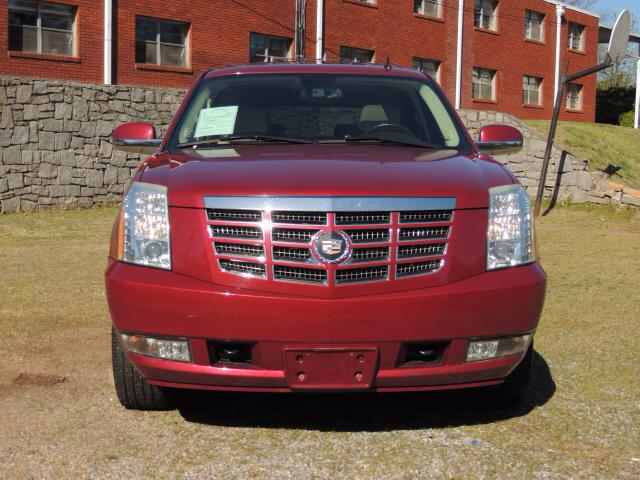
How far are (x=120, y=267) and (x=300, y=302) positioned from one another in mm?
786

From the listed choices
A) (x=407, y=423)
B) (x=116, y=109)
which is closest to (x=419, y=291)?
(x=407, y=423)

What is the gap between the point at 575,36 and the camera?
132 feet

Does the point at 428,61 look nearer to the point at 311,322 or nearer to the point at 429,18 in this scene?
the point at 429,18

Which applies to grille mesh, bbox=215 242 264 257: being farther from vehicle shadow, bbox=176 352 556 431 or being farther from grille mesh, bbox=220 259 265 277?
vehicle shadow, bbox=176 352 556 431

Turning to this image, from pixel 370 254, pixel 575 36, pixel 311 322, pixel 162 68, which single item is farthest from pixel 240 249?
pixel 575 36

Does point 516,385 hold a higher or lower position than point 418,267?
lower

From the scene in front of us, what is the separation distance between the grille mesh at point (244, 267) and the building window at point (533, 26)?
34896 millimetres

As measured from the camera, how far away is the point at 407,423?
13.5 feet

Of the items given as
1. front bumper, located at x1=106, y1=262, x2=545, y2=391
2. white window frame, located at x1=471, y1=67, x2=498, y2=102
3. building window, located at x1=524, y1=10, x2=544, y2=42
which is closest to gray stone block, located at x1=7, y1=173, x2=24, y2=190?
front bumper, located at x1=106, y1=262, x2=545, y2=391

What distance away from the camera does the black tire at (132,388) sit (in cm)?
408

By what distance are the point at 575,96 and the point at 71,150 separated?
2954 cm

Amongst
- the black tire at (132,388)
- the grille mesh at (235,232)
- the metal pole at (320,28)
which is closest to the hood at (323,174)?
the grille mesh at (235,232)

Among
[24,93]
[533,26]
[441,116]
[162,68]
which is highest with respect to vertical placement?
[533,26]

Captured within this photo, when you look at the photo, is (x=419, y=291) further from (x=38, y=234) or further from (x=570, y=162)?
(x=570, y=162)
